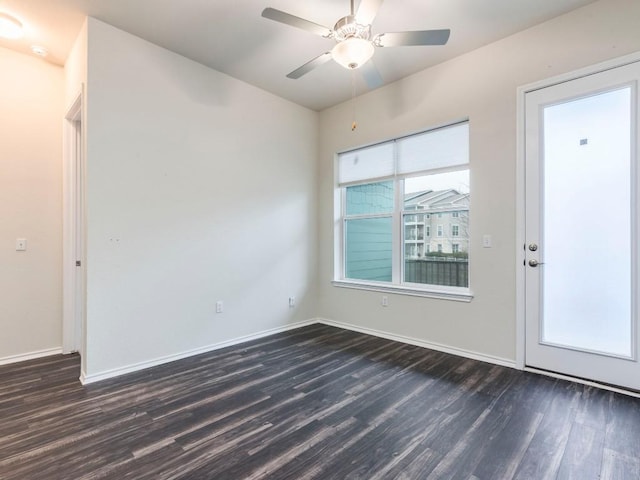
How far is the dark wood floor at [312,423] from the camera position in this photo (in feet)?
5.31

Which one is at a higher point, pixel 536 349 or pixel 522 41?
pixel 522 41

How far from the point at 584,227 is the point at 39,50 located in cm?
500

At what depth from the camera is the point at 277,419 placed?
2055mm

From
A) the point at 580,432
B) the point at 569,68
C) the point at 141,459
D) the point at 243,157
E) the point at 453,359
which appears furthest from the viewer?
the point at 243,157

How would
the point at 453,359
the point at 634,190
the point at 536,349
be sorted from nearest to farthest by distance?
the point at 634,190
the point at 536,349
the point at 453,359

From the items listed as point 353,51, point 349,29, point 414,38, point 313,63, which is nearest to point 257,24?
point 313,63

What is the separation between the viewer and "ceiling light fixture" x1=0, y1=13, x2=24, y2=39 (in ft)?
8.15

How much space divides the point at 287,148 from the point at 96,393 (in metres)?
3.18

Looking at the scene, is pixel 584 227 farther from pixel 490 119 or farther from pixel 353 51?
pixel 353 51

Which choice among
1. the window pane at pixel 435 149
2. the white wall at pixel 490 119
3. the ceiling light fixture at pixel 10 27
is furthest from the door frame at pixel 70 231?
the window pane at pixel 435 149

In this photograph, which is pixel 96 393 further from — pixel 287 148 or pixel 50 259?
pixel 287 148

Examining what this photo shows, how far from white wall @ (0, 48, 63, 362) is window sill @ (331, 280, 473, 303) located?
10.3 feet

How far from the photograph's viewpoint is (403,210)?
12.4 ft

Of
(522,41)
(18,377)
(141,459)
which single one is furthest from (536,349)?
(18,377)
